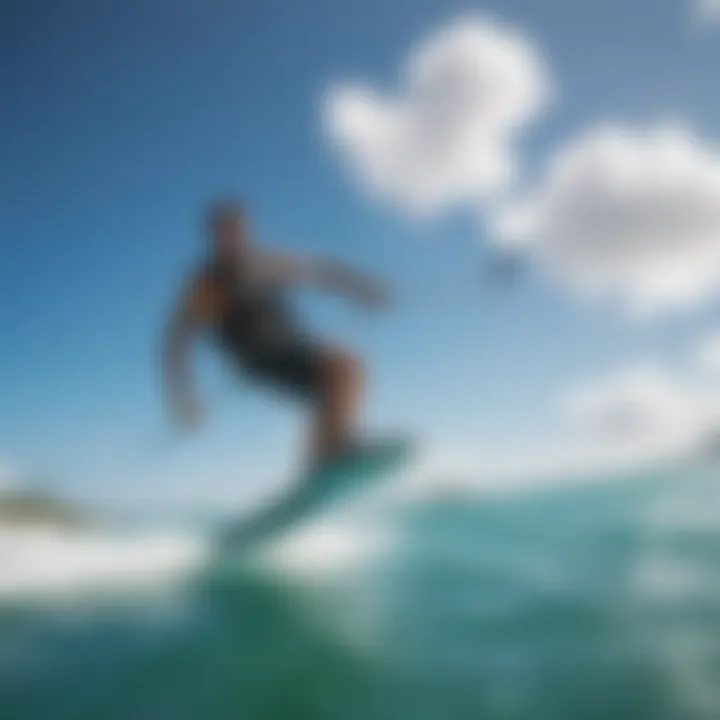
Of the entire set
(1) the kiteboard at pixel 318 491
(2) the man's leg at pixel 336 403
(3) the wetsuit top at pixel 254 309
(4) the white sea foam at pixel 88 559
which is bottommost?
(4) the white sea foam at pixel 88 559

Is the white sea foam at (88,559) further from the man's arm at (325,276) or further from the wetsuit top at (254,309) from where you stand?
the man's arm at (325,276)

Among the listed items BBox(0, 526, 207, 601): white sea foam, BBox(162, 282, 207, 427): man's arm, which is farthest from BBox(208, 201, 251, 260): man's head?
BBox(0, 526, 207, 601): white sea foam

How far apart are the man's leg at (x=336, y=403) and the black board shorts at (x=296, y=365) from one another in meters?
0.02

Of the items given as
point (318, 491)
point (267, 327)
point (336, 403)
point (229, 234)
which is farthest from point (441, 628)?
point (229, 234)

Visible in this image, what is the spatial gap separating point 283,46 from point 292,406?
98cm

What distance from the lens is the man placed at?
2.20 meters

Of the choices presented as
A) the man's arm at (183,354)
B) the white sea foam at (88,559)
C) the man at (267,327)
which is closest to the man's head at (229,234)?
the man at (267,327)

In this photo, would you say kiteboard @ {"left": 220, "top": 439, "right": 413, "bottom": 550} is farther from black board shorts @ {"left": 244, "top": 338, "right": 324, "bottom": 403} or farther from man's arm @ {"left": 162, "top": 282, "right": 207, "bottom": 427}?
man's arm @ {"left": 162, "top": 282, "right": 207, "bottom": 427}

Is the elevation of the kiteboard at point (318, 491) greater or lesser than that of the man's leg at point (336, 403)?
lesser

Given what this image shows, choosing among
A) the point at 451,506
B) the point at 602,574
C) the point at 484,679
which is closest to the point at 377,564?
the point at 451,506

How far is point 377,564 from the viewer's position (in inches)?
88.8

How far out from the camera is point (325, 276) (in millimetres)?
2215

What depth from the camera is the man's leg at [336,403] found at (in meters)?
2.19

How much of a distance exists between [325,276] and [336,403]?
0.33 m
